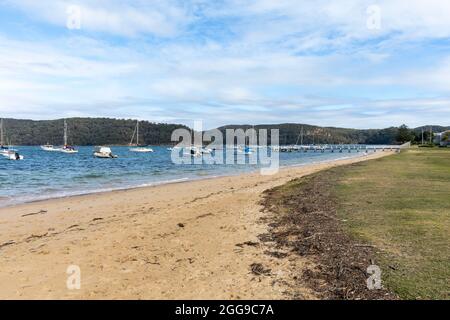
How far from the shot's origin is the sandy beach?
596cm

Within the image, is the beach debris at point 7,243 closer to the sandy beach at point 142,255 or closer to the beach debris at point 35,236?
the sandy beach at point 142,255

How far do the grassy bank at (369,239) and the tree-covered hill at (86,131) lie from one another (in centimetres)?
14449

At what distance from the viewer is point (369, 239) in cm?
821

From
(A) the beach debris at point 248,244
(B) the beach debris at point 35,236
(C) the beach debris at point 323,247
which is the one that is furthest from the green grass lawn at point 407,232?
(B) the beach debris at point 35,236

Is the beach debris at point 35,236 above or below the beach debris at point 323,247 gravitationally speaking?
below

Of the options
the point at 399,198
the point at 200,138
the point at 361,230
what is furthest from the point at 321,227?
the point at 200,138

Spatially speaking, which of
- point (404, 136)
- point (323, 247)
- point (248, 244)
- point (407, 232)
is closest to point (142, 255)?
point (248, 244)

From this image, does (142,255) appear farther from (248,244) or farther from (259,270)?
(259,270)

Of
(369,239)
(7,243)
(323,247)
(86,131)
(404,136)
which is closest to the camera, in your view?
(323,247)

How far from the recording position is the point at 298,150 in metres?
151

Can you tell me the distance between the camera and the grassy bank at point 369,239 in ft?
19.0

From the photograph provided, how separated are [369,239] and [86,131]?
593 feet

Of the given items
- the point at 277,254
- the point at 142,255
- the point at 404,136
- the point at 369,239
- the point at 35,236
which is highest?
the point at 404,136
